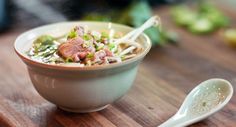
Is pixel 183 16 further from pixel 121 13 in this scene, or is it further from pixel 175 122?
pixel 175 122

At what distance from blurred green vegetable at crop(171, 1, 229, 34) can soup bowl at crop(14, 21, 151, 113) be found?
0.58 metres

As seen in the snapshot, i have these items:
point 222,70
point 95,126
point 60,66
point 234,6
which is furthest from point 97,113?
point 234,6

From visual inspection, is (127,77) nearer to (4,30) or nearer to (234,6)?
(4,30)

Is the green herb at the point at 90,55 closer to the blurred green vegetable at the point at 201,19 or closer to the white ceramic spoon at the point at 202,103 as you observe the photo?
the white ceramic spoon at the point at 202,103

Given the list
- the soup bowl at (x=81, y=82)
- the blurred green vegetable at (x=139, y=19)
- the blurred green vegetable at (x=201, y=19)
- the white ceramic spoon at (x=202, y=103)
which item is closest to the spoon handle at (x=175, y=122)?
the white ceramic spoon at (x=202, y=103)

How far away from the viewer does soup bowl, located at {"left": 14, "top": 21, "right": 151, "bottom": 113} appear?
32.5 inches

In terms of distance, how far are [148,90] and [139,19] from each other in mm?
383

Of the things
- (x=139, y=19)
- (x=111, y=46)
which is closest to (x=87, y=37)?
(x=111, y=46)

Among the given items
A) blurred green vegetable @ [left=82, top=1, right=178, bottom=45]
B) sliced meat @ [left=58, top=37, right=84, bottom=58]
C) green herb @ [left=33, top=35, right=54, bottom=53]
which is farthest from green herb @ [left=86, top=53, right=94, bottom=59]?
blurred green vegetable @ [left=82, top=1, right=178, bottom=45]

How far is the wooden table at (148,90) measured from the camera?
2.99 feet

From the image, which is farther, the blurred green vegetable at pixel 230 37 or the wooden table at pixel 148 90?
the blurred green vegetable at pixel 230 37

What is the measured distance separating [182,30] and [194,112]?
2.02 ft

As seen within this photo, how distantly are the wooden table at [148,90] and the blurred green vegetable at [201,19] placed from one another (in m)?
0.04

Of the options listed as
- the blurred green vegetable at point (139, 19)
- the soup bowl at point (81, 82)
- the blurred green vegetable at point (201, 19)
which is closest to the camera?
the soup bowl at point (81, 82)
